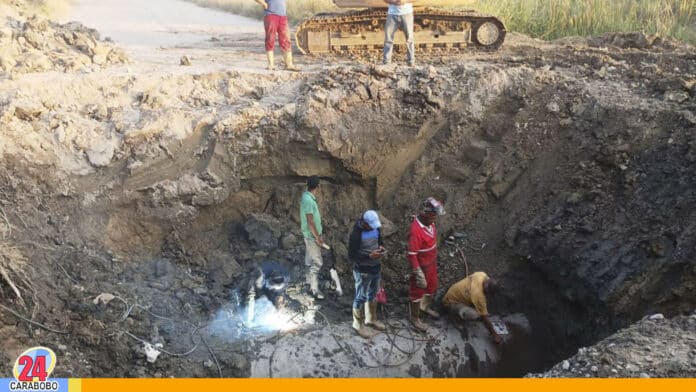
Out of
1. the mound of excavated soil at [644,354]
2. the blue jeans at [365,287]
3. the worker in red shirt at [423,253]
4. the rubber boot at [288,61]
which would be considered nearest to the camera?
the mound of excavated soil at [644,354]

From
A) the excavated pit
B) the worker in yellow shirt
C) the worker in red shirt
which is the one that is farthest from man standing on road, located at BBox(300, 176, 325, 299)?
the worker in yellow shirt

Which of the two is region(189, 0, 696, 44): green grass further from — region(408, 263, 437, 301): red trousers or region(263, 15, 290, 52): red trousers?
region(408, 263, 437, 301): red trousers

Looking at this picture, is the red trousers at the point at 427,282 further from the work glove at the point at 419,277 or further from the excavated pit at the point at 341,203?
the excavated pit at the point at 341,203

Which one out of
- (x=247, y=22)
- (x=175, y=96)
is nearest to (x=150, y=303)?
(x=175, y=96)

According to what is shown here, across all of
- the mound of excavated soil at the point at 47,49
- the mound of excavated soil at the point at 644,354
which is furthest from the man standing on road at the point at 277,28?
the mound of excavated soil at the point at 644,354

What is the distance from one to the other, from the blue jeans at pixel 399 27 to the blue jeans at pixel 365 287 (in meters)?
3.87

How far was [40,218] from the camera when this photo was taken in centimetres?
697

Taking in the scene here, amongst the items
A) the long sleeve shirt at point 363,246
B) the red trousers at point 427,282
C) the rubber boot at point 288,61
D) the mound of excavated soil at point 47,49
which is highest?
the mound of excavated soil at point 47,49

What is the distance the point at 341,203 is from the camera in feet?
27.7

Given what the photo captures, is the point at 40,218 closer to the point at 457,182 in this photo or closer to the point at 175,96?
the point at 175,96

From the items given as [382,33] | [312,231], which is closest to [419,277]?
[312,231]

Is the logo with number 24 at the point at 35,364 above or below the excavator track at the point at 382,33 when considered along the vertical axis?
below

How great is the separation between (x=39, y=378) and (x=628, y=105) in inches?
269

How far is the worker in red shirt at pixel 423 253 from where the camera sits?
6548mm
